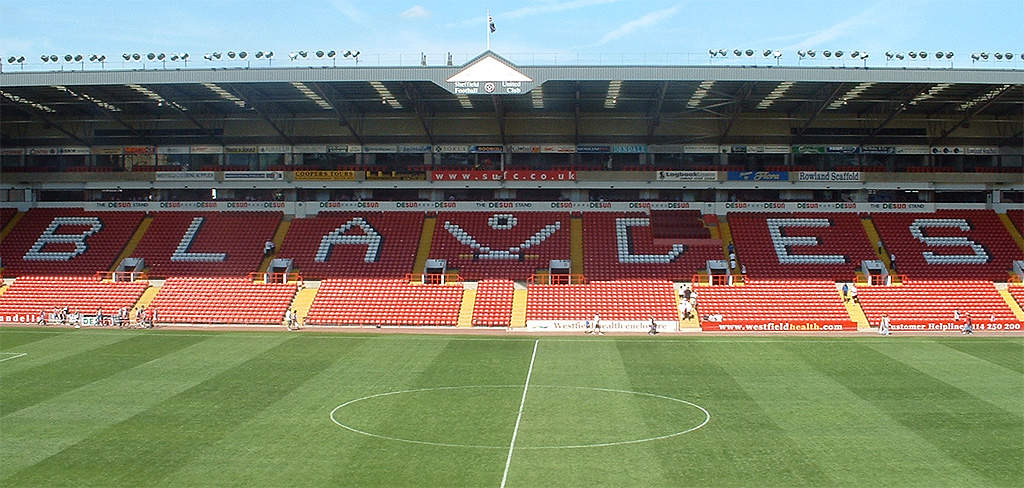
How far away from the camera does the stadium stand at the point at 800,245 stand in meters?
55.4

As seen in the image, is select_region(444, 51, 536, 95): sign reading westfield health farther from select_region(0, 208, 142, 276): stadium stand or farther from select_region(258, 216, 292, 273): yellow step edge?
select_region(0, 208, 142, 276): stadium stand

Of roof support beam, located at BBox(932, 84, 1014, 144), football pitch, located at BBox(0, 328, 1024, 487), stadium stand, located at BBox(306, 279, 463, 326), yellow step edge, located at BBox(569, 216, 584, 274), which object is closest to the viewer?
football pitch, located at BBox(0, 328, 1024, 487)

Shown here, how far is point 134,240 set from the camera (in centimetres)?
6109

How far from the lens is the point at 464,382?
1271 inches

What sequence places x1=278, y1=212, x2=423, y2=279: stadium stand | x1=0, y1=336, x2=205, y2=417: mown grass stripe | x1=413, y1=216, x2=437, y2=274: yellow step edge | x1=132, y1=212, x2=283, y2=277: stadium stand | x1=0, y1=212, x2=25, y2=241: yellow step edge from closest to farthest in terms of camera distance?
x1=0, y1=336, x2=205, y2=417: mown grass stripe → x1=278, y1=212, x2=423, y2=279: stadium stand → x1=132, y1=212, x2=283, y2=277: stadium stand → x1=413, y1=216, x2=437, y2=274: yellow step edge → x1=0, y1=212, x2=25, y2=241: yellow step edge

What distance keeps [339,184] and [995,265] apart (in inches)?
1697

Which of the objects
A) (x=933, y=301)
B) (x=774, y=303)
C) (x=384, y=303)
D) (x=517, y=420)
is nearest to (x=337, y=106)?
(x=384, y=303)

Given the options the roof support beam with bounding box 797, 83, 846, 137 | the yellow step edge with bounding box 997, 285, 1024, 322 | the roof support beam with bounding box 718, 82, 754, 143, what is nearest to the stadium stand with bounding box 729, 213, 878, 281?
the roof support beam with bounding box 797, 83, 846, 137

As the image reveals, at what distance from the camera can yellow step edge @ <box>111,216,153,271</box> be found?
5881 cm

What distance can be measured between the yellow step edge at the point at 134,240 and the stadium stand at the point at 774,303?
1436 inches

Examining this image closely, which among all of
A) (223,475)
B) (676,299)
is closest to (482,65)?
(676,299)

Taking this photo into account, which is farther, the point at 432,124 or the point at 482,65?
the point at 432,124

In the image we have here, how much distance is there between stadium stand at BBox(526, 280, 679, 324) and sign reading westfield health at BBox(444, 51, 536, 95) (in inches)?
461

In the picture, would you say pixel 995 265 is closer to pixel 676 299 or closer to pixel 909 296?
pixel 909 296
